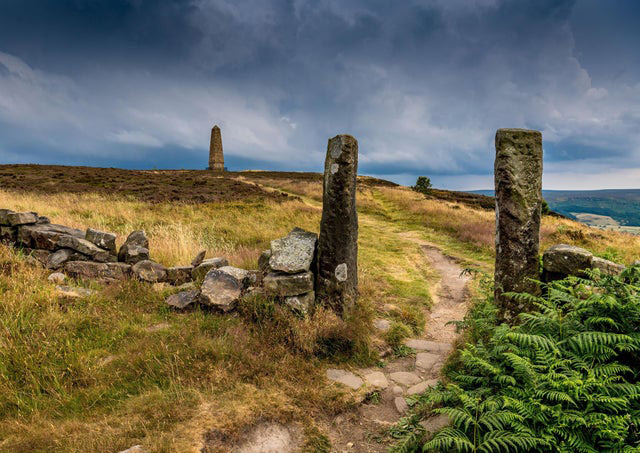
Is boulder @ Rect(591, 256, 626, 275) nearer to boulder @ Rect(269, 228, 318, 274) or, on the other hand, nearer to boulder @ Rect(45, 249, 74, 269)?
boulder @ Rect(269, 228, 318, 274)

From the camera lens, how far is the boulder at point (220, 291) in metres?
5.90

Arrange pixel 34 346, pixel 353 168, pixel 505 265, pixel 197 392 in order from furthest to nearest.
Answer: pixel 353 168, pixel 505 265, pixel 34 346, pixel 197 392

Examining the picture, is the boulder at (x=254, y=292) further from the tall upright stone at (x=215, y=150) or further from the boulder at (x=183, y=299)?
the tall upright stone at (x=215, y=150)

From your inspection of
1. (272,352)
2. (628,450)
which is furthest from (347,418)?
(628,450)

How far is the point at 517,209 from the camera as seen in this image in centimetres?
512

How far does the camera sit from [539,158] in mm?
5105

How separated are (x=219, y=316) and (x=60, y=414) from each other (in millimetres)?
2452

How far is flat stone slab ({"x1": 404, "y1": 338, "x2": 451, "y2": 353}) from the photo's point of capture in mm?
6012

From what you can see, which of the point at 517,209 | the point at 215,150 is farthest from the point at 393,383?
the point at 215,150

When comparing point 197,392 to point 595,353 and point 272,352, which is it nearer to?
point 272,352

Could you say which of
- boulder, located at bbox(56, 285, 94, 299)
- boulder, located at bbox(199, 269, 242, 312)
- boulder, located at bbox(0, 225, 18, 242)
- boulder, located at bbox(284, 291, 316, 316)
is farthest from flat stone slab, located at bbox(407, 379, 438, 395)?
boulder, located at bbox(0, 225, 18, 242)

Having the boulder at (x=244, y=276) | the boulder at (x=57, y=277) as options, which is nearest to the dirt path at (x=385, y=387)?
the boulder at (x=244, y=276)

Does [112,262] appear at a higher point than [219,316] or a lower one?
higher

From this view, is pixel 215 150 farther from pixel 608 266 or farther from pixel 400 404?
pixel 400 404
